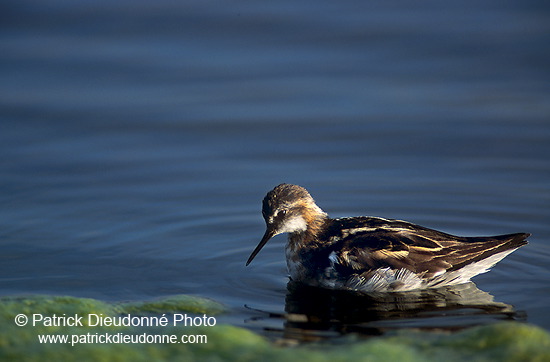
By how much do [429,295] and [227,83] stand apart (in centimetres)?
534

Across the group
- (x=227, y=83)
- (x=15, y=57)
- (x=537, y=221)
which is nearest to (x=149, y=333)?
(x=537, y=221)

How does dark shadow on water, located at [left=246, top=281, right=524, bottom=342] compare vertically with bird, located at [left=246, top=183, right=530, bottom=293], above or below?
below

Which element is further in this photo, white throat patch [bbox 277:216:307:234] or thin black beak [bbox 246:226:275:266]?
white throat patch [bbox 277:216:307:234]

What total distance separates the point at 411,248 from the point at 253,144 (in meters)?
3.56

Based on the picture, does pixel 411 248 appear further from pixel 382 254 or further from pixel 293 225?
pixel 293 225

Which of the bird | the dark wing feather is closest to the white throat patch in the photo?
the bird

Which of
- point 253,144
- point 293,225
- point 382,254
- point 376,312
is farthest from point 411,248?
point 253,144

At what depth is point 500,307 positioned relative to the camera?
8555mm

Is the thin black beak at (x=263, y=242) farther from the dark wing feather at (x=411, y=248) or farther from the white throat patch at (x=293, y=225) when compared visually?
the dark wing feather at (x=411, y=248)

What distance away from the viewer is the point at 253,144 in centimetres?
1222

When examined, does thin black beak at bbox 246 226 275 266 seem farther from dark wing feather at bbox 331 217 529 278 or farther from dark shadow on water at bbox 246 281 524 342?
dark wing feather at bbox 331 217 529 278

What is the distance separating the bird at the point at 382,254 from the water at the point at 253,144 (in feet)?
0.72

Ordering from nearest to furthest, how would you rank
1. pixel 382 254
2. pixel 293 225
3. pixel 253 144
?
pixel 382 254
pixel 293 225
pixel 253 144

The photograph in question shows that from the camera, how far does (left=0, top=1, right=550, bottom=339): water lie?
917 cm
